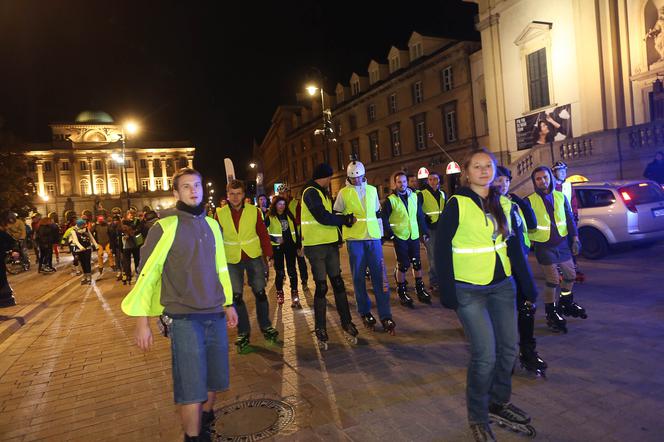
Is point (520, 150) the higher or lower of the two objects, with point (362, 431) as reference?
higher

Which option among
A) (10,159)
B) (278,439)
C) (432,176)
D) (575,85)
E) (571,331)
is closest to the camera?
(278,439)

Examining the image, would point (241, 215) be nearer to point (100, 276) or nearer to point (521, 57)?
point (100, 276)

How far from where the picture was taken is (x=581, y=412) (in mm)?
3592

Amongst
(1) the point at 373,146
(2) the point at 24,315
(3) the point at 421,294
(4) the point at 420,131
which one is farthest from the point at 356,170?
(1) the point at 373,146

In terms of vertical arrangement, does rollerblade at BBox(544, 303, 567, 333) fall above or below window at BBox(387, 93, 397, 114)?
below

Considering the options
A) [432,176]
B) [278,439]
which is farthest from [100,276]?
[278,439]

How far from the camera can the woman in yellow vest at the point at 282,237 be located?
29.2 feet

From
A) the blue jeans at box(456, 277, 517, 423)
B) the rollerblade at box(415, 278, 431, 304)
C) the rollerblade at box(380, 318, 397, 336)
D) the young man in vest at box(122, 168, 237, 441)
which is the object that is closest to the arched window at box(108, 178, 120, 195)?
the rollerblade at box(415, 278, 431, 304)

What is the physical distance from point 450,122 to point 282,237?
83.7ft

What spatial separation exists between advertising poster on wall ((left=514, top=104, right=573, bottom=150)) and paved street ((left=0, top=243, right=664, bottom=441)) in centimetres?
1462

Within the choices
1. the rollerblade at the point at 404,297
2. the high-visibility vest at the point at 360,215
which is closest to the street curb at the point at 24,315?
the high-visibility vest at the point at 360,215

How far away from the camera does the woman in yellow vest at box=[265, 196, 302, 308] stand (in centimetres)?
891

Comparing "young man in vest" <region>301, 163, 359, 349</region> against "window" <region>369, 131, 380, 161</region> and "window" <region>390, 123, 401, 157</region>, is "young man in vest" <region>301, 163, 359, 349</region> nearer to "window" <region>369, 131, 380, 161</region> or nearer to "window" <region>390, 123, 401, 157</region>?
"window" <region>390, 123, 401, 157</region>

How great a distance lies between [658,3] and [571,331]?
16769 millimetres
